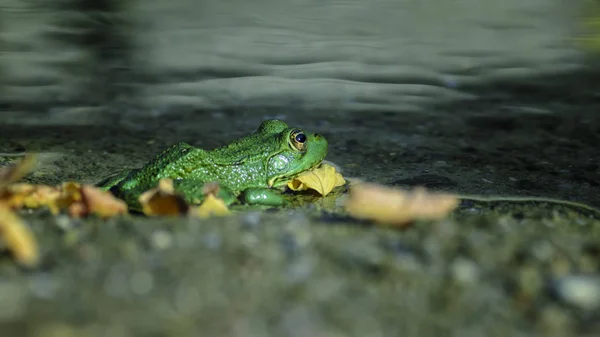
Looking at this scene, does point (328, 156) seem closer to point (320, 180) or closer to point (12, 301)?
point (320, 180)

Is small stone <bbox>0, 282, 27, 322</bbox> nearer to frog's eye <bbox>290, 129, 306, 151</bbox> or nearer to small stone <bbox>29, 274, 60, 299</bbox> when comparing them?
small stone <bbox>29, 274, 60, 299</bbox>

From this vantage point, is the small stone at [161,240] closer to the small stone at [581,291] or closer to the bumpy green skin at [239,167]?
the small stone at [581,291]

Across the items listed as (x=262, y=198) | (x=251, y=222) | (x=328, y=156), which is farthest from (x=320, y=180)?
(x=251, y=222)

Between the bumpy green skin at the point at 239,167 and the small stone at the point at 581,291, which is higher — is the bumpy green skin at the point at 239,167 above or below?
below

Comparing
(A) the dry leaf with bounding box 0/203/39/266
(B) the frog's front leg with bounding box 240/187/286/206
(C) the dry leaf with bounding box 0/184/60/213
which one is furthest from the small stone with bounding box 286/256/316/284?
(B) the frog's front leg with bounding box 240/187/286/206

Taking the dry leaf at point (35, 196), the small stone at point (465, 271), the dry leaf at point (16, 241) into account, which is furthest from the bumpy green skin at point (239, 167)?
the small stone at point (465, 271)

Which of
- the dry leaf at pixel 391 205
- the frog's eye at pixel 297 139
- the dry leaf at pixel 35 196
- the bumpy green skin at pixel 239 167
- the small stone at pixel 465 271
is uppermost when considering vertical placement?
the dry leaf at pixel 391 205

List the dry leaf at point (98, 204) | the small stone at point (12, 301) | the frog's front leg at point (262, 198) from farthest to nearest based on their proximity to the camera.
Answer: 1. the frog's front leg at point (262, 198)
2. the dry leaf at point (98, 204)
3. the small stone at point (12, 301)
